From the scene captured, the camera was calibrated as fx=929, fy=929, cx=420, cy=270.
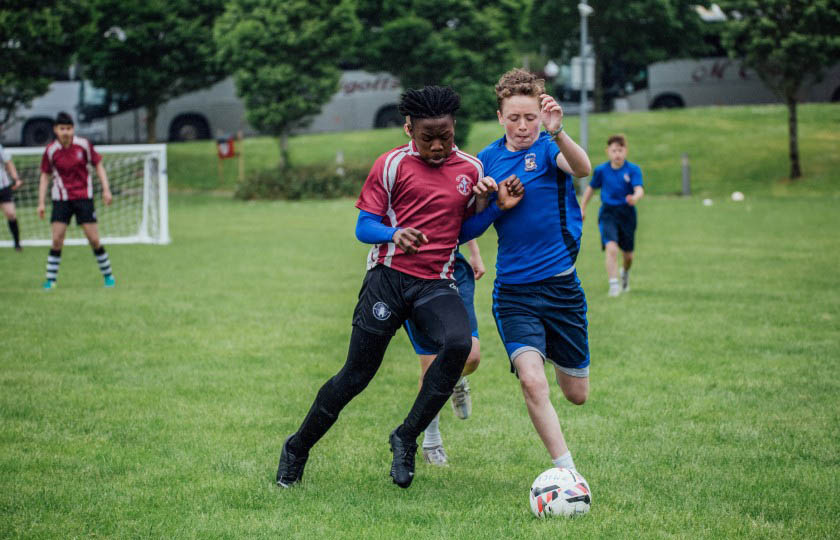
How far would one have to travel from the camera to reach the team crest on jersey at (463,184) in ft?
16.6

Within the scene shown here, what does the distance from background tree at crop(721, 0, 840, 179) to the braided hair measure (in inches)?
1177

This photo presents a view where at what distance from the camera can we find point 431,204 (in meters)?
5.02

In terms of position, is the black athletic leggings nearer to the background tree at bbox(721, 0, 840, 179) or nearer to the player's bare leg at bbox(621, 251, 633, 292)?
the player's bare leg at bbox(621, 251, 633, 292)

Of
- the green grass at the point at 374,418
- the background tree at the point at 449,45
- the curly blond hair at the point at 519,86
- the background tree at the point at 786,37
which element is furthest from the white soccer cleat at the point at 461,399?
the background tree at the point at 449,45

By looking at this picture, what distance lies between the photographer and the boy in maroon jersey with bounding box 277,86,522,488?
4.93 metres

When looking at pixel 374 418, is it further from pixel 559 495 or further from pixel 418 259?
pixel 559 495

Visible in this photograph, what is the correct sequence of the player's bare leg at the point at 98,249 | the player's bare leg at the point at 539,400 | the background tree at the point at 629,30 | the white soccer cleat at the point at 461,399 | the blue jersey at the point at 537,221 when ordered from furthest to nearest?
the background tree at the point at 629,30
the player's bare leg at the point at 98,249
the white soccer cleat at the point at 461,399
the blue jersey at the point at 537,221
the player's bare leg at the point at 539,400

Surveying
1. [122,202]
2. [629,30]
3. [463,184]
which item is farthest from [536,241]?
[629,30]

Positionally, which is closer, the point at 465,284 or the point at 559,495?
the point at 559,495

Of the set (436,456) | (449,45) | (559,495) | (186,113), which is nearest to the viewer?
(559,495)

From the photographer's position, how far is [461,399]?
20.6 feet

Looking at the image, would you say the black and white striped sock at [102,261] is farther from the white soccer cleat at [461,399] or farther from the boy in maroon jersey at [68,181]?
the white soccer cleat at [461,399]

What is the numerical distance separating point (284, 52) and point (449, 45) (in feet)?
23.4

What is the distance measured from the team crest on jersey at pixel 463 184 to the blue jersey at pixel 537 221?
0.26 meters
